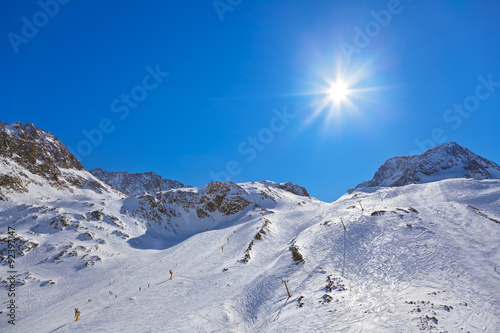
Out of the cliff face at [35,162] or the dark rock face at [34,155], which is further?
the dark rock face at [34,155]

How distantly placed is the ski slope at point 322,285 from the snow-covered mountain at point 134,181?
460 ft

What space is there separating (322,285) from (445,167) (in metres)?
188

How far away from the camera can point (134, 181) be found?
180875 millimetres

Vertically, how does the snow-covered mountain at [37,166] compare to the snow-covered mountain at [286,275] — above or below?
above

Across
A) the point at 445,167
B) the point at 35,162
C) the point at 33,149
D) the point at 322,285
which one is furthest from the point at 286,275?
the point at 445,167

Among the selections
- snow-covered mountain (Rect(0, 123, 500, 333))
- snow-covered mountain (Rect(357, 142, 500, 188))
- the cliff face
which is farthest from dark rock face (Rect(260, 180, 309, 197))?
the cliff face

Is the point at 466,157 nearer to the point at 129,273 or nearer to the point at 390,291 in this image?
Result: the point at 390,291

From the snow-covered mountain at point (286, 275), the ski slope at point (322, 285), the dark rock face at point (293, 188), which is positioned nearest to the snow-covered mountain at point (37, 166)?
the snow-covered mountain at point (286, 275)

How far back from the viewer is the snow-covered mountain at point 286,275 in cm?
1394

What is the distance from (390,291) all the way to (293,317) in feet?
24.1

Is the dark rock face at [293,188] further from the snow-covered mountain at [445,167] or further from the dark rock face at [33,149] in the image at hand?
the dark rock face at [33,149]

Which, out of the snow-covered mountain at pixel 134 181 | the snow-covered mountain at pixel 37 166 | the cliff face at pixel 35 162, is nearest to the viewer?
the snow-covered mountain at pixel 37 166

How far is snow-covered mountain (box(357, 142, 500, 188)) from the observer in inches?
5586

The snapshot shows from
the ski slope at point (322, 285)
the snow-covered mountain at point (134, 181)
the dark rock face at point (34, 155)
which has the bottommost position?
the ski slope at point (322, 285)
